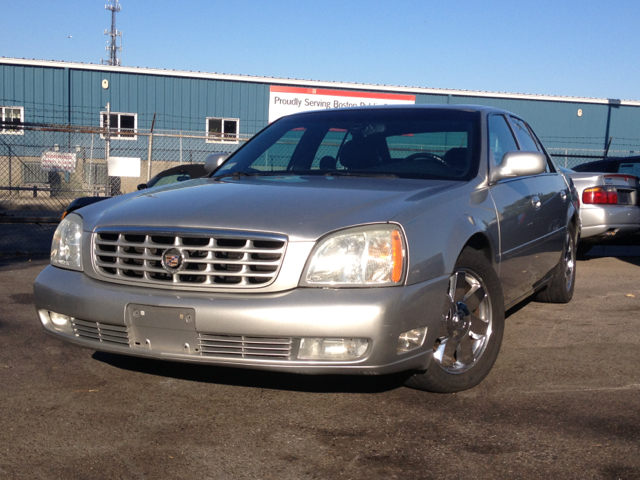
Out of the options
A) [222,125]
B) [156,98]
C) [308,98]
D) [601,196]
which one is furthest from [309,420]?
[308,98]

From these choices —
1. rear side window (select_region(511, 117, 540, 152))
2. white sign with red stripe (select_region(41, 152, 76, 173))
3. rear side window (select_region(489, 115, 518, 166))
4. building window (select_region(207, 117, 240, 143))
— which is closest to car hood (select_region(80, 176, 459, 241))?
rear side window (select_region(489, 115, 518, 166))

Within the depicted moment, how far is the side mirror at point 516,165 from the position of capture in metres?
4.11

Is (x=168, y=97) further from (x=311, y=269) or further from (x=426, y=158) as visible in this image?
(x=311, y=269)

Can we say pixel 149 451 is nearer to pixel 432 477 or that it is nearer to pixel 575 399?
pixel 432 477

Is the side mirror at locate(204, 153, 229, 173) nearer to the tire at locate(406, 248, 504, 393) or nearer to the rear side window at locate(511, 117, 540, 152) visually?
the tire at locate(406, 248, 504, 393)

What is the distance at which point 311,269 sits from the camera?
296 centimetres

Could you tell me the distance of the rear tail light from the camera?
8414mm

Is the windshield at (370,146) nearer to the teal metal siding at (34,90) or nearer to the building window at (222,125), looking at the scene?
the building window at (222,125)

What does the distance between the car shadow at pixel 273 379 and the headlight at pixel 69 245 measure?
0.68 m

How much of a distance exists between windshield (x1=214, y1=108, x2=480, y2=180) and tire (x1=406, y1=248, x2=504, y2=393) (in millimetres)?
607

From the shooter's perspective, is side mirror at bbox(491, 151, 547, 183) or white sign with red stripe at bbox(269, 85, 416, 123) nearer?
side mirror at bbox(491, 151, 547, 183)

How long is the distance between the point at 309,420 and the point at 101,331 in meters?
1.03

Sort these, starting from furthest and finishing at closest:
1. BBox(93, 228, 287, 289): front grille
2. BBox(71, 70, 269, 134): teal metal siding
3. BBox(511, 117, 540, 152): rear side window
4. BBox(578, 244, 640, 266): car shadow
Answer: BBox(71, 70, 269, 134): teal metal siding → BBox(578, 244, 640, 266): car shadow → BBox(511, 117, 540, 152): rear side window → BBox(93, 228, 287, 289): front grille

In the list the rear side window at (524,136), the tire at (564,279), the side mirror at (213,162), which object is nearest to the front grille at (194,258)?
the side mirror at (213,162)
